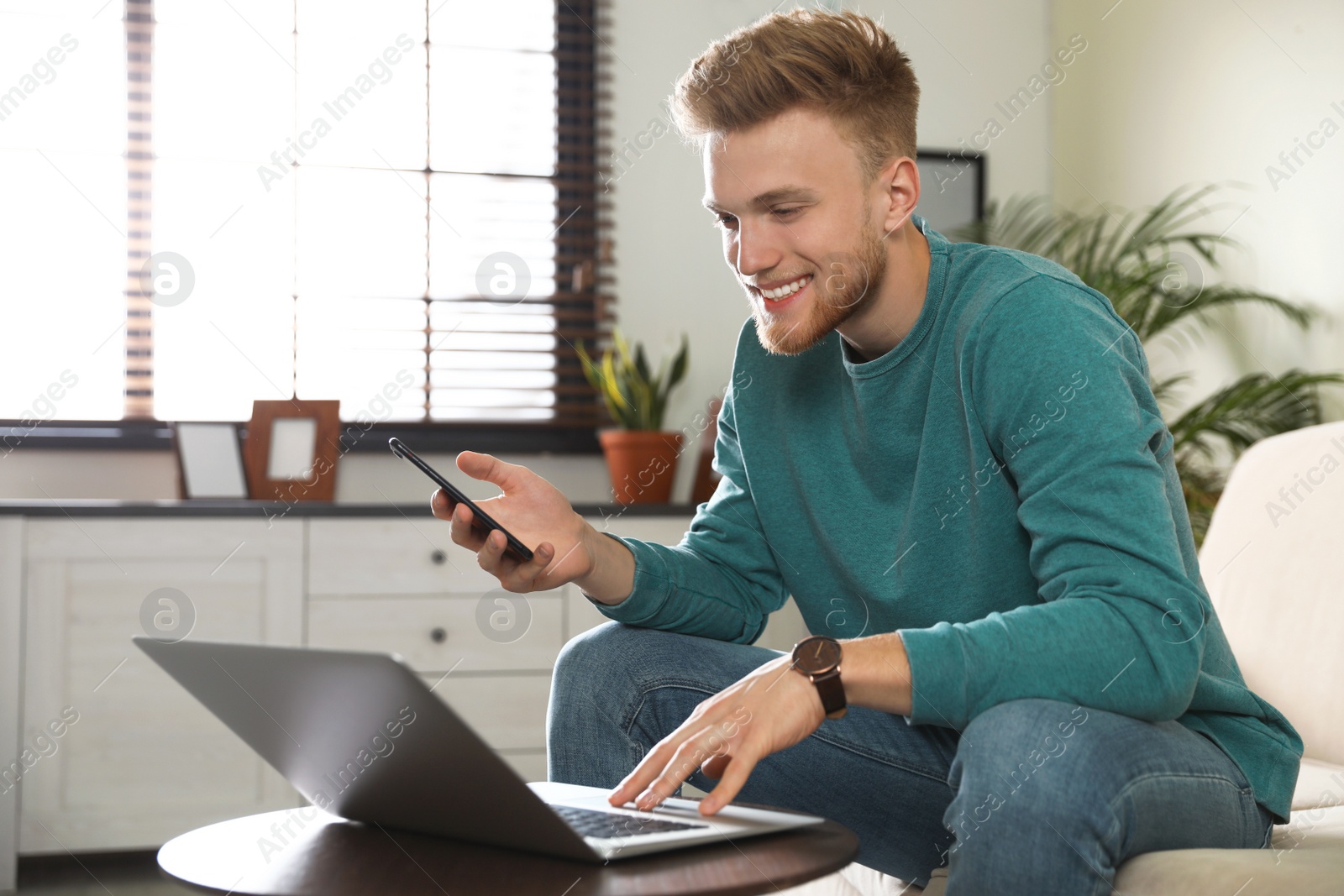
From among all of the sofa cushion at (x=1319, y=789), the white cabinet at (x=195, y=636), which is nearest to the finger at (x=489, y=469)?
the sofa cushion at (x=1319, y=789)

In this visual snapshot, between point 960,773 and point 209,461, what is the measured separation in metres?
2.20

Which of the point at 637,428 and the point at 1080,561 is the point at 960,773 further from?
the point at 637,428

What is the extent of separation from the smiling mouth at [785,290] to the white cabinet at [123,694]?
1.53 metres

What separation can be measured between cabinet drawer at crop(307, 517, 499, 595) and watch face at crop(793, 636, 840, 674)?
5.51 feet

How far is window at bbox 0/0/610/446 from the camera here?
284 centimetres

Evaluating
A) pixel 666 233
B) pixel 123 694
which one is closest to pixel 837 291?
pixel 123 694

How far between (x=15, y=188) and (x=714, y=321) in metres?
1.72

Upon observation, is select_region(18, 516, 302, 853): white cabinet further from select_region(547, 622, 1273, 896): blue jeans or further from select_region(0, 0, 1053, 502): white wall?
select_region(547, 622, 1273, 896): blue jeans

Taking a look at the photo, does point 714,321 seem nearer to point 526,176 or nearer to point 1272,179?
point 526,176

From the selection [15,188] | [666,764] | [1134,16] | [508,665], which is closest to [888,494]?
[666,764]

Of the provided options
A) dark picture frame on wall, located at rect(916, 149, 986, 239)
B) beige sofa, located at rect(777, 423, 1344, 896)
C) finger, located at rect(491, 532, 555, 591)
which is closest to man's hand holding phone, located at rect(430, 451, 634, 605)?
finger, located at rect(491, 532, 555, 591)

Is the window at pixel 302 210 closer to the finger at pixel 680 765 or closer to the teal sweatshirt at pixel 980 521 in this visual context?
the teal sweatshirt at pixel 980 521

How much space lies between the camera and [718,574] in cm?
138

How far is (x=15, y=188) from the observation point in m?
2.81
